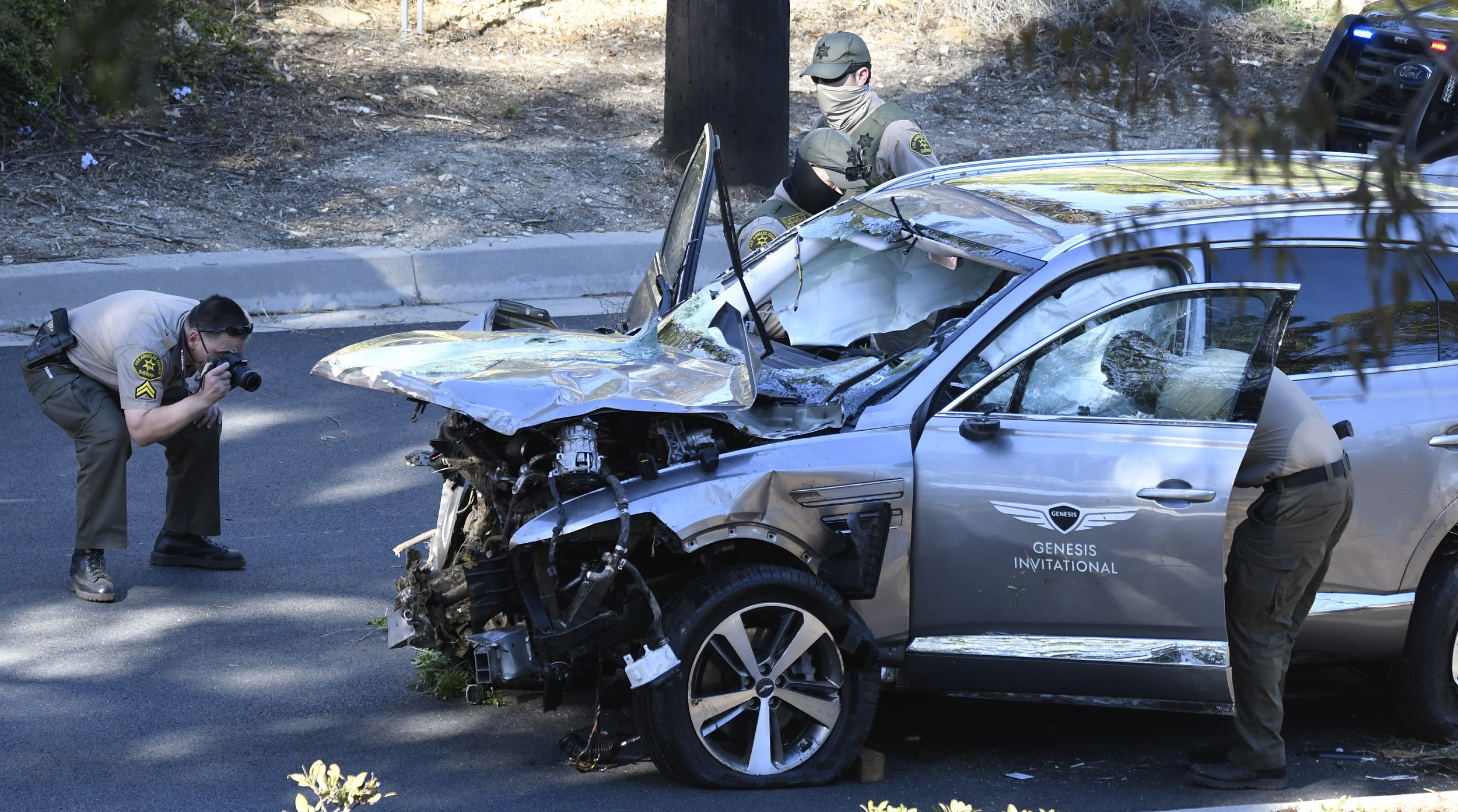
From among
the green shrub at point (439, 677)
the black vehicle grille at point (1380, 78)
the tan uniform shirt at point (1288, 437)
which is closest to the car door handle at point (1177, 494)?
the tan uniform shirt at point (1288, 437)

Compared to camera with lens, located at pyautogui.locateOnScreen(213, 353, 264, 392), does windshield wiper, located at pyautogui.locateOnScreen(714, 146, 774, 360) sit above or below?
above

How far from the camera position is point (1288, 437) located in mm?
4234

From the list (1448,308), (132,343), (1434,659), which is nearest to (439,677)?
(132,343)

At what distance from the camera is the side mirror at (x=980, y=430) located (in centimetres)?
430

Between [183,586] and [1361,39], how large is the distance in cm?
935

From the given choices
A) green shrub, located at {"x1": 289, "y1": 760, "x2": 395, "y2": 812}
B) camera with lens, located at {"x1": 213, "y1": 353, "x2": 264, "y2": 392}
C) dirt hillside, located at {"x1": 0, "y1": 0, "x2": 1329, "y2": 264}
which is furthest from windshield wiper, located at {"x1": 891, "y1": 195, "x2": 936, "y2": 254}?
dirt hillside, located at {"x1": 0, "y1": 0, "x2": 1329, "y2": 264}

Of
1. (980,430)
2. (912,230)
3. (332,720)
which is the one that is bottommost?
(332,720)

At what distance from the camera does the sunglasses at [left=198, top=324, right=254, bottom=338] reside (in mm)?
5707

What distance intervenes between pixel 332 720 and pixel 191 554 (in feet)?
5.83

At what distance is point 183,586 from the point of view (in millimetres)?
6027

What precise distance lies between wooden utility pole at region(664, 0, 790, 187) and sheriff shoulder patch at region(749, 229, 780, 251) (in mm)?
5078

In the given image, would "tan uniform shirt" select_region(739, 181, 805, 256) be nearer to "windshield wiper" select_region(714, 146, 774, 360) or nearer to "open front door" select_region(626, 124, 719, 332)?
"open front door" select_region(626, 124, 719, 332)

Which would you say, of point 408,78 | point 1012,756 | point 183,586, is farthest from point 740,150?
point 1012,756

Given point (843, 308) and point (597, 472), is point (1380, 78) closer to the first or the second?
point (843, 308)
